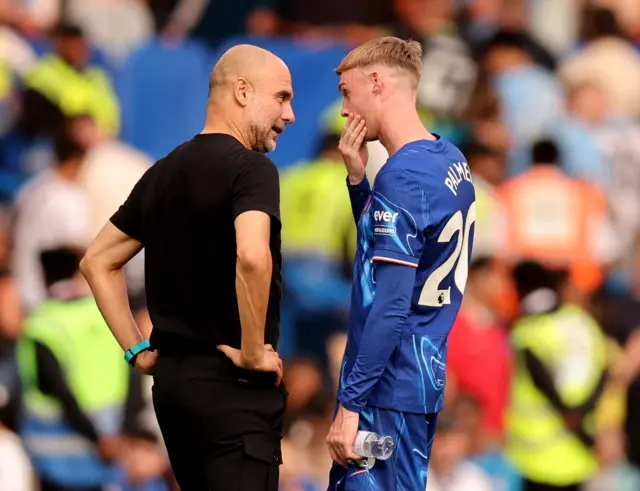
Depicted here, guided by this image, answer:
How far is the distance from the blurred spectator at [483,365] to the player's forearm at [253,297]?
4.56 m

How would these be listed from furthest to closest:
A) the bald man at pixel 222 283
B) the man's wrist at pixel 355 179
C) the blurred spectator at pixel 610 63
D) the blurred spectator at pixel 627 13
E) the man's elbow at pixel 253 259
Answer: the blurred spectator at pixel 627 13, the blurred spectator at pixel 610 63, the man's wrist at pixel 355 179, the bald man at pixel 222 283, the man's elbow at pixel 253 259

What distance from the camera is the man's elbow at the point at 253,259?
5.37 m

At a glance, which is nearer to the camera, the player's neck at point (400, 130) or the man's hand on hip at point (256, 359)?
the man's hand on hip at point (256, 359)

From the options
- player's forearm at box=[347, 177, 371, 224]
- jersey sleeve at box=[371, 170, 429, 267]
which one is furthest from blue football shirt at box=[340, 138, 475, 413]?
player's forearm at box=[347, 177, 371, 224]

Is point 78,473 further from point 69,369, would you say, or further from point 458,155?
point 458,155

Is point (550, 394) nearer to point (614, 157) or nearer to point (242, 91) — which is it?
point (614, 157)

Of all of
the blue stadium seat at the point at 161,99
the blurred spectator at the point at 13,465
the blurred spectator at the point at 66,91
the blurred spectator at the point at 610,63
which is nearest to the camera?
the blurred spectator at the point at 13,465

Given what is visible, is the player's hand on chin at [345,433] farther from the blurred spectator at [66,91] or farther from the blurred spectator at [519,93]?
Answer: the blurred spectator at [519,93]

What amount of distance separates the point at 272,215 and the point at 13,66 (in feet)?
19.3

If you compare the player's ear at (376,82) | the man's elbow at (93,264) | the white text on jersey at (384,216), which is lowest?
the man's elbow at (93,264)

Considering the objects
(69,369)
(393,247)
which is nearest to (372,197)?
(393,247)

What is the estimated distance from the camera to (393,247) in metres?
5.60

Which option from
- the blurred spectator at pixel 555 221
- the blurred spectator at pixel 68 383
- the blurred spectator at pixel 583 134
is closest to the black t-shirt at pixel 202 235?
the blurred spectator at pixel 68 383

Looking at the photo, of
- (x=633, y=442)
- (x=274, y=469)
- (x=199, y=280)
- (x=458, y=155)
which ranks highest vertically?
(x=458, y=155)
